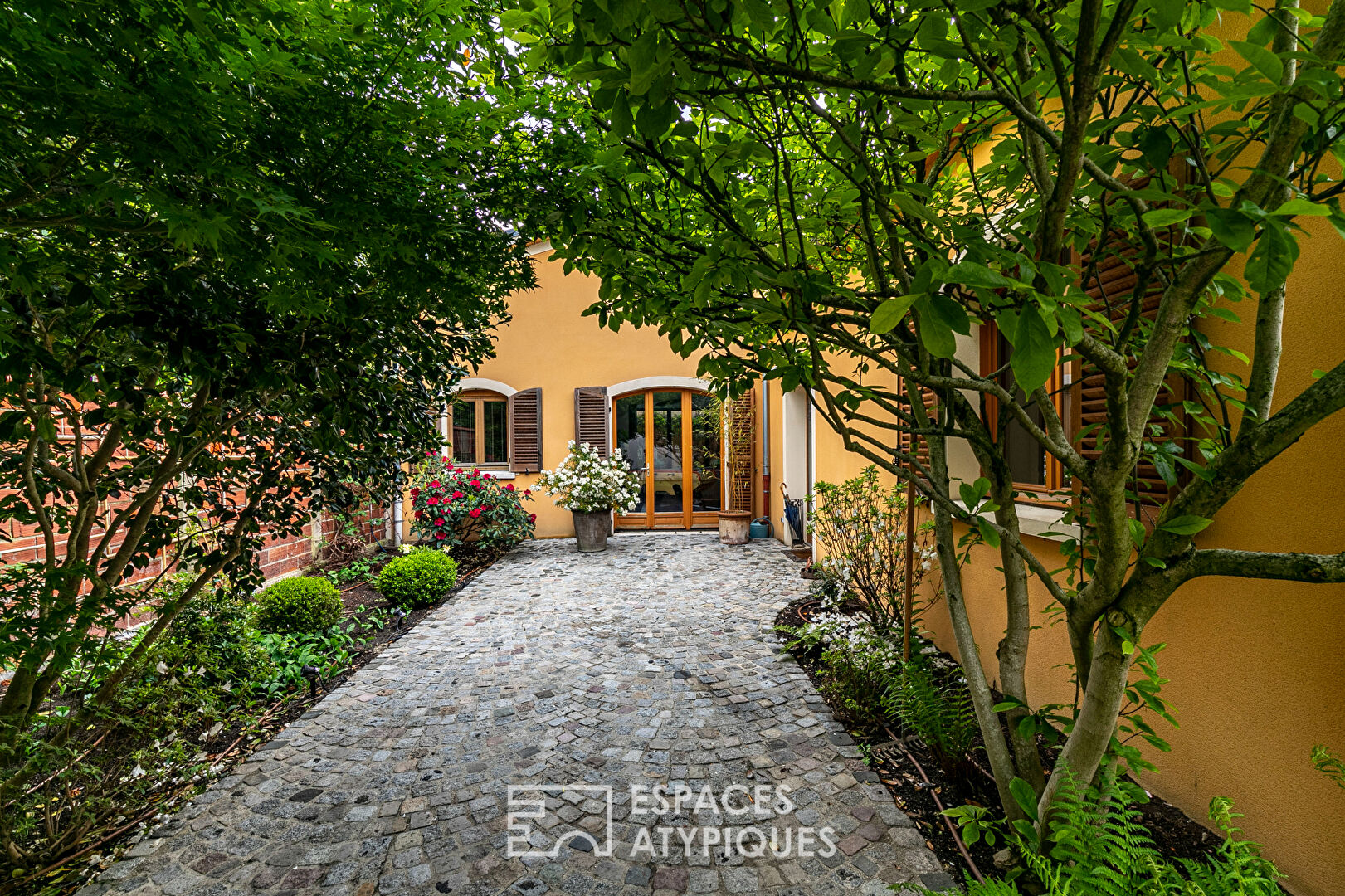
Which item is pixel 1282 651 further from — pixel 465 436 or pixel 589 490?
pixel 465 436

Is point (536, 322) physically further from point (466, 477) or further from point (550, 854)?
point (550, 854)

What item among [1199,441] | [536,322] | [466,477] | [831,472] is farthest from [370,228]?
[536,322]

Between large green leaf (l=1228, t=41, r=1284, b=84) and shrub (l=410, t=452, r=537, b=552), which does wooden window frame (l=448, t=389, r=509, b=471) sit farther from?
large green leaf (l=1228, t=41, r=1284, b=84)

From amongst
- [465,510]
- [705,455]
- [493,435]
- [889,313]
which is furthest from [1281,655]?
[493,435]

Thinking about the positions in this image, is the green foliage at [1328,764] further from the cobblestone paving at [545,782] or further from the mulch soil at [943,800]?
the cobblestone paving at [545,782]

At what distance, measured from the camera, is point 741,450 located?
9.72m

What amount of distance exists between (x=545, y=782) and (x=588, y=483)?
5955 mm

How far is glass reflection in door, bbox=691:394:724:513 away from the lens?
9891 mm

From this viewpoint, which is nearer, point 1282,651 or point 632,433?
point 1282,651

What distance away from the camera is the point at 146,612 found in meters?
3.47

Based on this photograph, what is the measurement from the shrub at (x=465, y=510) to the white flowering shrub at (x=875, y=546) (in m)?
4.73

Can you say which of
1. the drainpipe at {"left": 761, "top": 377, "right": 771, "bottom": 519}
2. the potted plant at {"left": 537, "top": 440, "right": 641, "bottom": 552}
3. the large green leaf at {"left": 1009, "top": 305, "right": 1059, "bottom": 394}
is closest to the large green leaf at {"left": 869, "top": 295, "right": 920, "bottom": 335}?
the large green leaf at {"left": 1009, "top": 305, "right": 1059, "bottom": 394}

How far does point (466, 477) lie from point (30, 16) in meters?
7.18

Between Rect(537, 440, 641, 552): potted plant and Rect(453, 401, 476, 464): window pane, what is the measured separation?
4.86 feet
